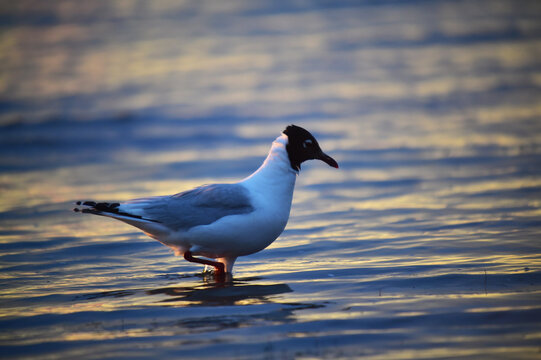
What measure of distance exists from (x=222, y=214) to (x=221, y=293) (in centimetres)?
83

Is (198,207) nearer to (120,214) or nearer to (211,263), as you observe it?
(211,263)

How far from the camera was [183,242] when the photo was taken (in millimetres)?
7652

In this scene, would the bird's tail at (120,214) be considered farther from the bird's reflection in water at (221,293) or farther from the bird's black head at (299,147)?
the bird's black head at (299,147)

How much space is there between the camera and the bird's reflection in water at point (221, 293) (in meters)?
6.72

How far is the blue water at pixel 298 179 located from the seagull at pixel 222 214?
0.34 m

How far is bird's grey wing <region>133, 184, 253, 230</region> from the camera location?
753 centimetres

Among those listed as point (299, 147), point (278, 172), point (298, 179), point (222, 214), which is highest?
point (298, 179)

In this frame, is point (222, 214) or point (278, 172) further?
point (278, 172)

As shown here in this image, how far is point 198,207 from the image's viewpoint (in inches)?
300

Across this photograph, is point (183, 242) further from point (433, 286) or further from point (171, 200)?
point (433, 286)

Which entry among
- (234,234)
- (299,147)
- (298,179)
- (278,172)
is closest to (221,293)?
(234,234)

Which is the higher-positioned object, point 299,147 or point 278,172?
point 299,147

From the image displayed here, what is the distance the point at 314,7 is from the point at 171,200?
29.2 metres

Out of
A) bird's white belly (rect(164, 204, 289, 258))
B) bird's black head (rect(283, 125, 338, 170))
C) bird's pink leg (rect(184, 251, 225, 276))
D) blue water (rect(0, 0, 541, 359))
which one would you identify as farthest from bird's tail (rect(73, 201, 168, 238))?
bird's black head (rect(283, 125, 338, 170))
